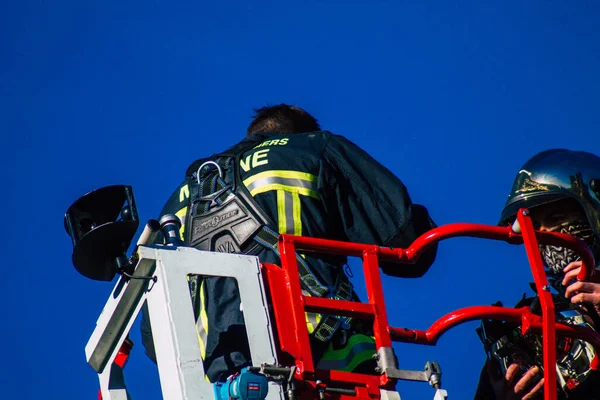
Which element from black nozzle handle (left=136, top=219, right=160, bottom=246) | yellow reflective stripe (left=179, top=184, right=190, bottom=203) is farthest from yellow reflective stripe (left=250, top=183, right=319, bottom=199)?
black nozzle handle (left=136, top=219, right=160, bottom=246)

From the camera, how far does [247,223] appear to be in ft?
17.9

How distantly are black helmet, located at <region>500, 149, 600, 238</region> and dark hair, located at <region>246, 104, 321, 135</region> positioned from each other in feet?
4.85

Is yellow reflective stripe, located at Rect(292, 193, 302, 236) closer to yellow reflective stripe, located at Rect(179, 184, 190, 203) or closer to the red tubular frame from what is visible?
yellow reflective stripe, located at Rect(179, 184, 190, 203)

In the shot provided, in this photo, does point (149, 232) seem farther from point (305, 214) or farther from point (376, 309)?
point (305, 214)

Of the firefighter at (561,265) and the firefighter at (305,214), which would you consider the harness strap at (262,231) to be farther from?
the firefighter at (561,265)

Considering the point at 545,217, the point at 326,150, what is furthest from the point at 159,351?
the point at 545,217

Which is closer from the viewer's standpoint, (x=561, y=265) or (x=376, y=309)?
(x=376, y=309)

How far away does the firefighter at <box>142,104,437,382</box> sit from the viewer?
16.9ft

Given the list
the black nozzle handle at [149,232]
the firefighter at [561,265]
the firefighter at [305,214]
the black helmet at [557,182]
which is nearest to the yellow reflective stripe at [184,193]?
the firefighter at [305,214]

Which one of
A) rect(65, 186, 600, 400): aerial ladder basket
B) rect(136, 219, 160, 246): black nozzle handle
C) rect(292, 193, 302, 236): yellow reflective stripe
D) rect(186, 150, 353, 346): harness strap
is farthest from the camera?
rect(292, 193, 302, 236): yellow reflective stripe

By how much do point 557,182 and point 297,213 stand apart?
187 cm

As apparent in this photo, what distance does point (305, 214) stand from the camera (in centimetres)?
545

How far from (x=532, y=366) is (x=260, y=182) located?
1.76 m

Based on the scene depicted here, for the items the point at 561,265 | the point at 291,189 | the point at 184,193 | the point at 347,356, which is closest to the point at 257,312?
the point at 347,356
